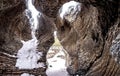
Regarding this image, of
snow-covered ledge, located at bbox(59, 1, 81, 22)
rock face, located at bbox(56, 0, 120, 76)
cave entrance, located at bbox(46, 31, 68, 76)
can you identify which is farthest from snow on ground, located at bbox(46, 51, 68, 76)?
snow-covered ledge, located at bbox(59, 1, 81, 22)

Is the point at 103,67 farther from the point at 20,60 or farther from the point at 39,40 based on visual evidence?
the point at 39,40

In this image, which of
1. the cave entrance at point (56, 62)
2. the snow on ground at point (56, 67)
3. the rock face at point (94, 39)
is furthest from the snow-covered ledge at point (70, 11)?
the snow on ground at point (56, 67)

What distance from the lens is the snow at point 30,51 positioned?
11984mm

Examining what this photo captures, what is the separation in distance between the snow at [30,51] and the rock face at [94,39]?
1913mm

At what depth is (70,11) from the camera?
12.0 m

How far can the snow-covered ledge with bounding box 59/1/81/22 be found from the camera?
11279 mm

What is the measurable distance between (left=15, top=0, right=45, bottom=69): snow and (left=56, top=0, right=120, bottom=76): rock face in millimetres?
1913

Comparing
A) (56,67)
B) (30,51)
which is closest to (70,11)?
(30,51)

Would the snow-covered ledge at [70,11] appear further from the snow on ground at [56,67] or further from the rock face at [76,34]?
the snow on ground at [56,67]

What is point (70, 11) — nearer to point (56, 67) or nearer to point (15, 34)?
point (15, 34)

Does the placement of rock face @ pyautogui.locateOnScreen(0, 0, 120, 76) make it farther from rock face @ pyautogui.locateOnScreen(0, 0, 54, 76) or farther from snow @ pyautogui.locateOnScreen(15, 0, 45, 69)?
snow @ pyautogui.locateOnScreen(15, 0, 45, 69)

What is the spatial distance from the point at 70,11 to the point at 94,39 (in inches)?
126

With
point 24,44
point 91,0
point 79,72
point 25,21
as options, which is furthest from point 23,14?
point 91,0

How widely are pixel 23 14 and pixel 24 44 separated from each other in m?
1.51
